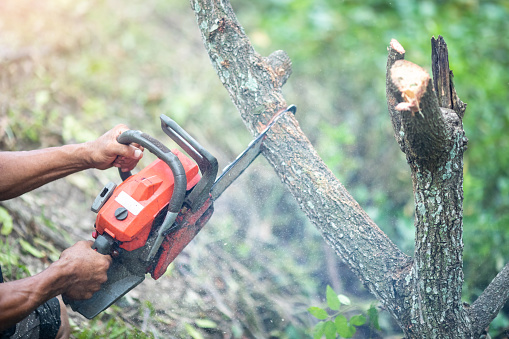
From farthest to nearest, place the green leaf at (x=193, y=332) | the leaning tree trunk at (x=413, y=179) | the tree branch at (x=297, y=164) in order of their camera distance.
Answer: the green leaf at (x=193, y=332) → the tree branch at (x=297, y=164) → the leaning tree trunk at (x=413, y=179)

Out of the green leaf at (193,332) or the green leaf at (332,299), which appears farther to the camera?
the green leaf at (193,332)

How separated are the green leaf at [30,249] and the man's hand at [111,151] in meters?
1.17

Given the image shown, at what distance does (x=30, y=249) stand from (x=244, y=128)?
2.32m

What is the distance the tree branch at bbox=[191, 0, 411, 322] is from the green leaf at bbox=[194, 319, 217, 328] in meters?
1.07

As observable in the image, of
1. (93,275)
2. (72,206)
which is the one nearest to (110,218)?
(93,275)

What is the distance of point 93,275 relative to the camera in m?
1.96

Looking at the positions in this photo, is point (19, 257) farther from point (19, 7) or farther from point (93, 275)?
point (19, 7)

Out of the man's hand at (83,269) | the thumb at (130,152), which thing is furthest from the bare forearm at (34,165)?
the man's hand at (83,269)

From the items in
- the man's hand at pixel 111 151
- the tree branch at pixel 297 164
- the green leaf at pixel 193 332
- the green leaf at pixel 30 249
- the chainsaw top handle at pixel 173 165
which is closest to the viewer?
the chainsaw top handle at pixel 173 165

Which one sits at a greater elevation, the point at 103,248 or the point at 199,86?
the point at 199,86

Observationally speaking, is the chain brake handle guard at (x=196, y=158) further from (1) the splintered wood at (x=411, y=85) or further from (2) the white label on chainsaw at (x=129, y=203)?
(1) the splintered wood at (x=411, y=85)

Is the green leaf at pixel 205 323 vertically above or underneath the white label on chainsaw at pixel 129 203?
underneath

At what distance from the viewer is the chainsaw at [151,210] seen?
6.24ft

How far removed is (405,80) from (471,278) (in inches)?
86.1
